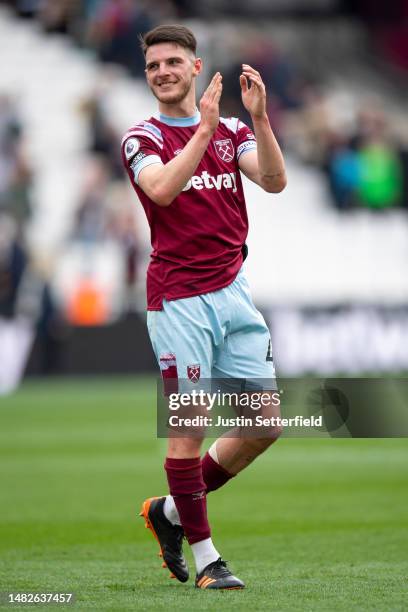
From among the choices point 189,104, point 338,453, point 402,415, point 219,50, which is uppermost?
point 219,50

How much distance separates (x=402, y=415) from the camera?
22.5 feet

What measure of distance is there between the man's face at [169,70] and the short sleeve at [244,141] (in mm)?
357

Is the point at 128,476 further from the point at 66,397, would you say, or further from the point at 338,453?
the point at 66,397

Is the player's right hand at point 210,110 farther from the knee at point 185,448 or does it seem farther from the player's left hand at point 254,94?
the knee at point 185,448

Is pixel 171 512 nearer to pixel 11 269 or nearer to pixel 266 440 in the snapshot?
pixel 266 440

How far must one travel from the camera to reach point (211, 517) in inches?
334

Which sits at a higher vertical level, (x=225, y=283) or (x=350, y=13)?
(x=350, y=13)

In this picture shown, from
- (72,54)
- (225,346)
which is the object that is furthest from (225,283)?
(72,54)

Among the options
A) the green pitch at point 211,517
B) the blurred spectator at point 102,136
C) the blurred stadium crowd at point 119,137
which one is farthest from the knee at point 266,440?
the blurred spectator at point 102,136

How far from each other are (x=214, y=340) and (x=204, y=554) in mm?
931

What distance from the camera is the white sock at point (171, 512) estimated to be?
5969 mm

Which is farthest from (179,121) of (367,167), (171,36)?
(367,167)

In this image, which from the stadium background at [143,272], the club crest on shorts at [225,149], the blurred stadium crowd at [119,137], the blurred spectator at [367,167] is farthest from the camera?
the blurred spectator at [367,167]

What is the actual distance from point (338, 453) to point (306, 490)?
2.55 meters
